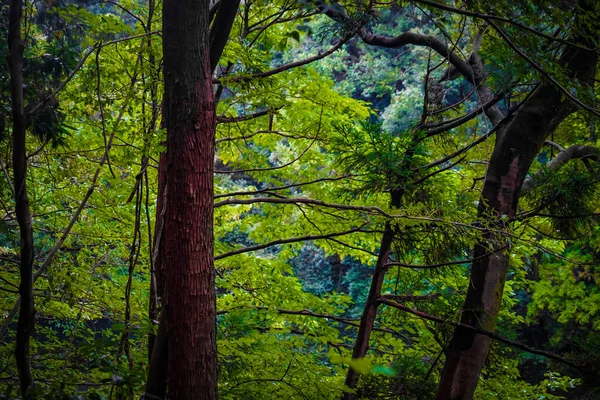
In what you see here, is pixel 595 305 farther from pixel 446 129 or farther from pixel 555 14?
pixel 555 14

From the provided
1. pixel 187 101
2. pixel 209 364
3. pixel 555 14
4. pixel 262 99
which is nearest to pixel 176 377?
pixel 209 364

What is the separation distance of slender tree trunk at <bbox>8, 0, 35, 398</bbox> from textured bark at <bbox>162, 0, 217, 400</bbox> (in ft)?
1.80

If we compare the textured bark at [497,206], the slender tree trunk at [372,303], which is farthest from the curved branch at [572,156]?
the slender tree trunk at [372,303]

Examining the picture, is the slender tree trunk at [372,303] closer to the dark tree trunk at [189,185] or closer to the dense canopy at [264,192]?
the dense canopy at [264,192]

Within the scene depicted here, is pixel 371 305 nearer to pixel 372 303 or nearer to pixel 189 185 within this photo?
pixel 372 303

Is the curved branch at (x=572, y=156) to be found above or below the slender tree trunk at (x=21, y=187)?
above

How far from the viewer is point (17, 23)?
182cm

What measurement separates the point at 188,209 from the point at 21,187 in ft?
2.19

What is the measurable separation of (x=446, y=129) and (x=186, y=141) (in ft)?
6.44

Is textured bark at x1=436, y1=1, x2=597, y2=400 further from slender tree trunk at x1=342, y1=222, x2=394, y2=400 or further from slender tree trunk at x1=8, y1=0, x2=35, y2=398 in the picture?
slender tree trunk at x1=8, y1=0, x2=35, y2=398

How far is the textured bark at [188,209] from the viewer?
2.21 m

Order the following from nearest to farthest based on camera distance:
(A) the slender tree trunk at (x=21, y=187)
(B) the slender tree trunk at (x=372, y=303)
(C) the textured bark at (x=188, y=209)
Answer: (A) the slender tree trunk at (x=21, y=187) → (C) the textured bark at (x=188, y=209) → (B) the slender tree trunk at (x=372, y=303)

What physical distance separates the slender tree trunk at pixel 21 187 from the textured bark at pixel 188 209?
548 millimetres

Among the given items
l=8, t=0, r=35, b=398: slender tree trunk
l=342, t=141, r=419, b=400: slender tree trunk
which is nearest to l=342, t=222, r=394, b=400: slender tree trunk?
l=342, t=141, r=419, b=400: slender tree trunk
